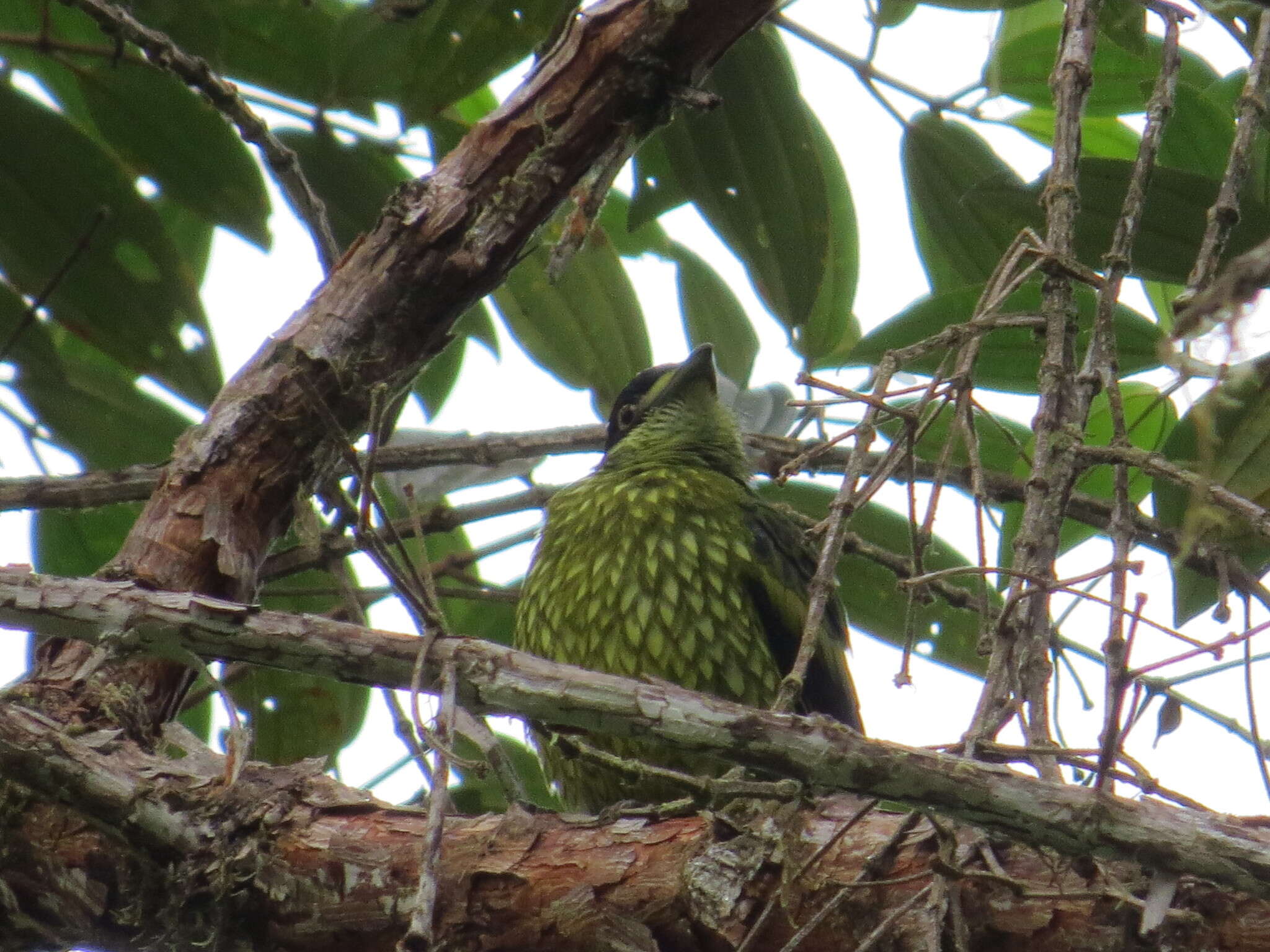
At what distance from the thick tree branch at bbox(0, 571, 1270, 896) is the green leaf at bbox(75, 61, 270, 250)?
166 centimetres

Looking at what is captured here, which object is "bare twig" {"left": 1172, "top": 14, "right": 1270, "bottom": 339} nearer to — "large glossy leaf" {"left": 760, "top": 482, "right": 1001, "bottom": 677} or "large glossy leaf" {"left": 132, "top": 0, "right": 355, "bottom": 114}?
"large glossy leaf" {"left": 760, "top": 482, "right": 1001, "bottom": 677}

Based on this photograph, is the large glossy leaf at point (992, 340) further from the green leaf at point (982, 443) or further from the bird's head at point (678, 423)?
the bird's head at point (678, 423)

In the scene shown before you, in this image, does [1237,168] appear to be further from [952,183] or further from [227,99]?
[227,99]

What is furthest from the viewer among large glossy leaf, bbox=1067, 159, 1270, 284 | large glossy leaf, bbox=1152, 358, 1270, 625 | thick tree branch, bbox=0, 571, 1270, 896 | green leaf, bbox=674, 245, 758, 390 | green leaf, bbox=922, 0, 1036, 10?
green leaf, bbox=674, 245, 758, 390

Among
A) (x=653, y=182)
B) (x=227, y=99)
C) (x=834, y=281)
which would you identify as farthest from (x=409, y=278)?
(x=834, y=281)

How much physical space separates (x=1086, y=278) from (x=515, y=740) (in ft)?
7.24

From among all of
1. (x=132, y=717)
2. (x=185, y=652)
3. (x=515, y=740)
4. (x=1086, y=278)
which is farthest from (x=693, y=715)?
(x=515, y=740)

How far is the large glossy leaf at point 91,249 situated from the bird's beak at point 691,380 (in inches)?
47.3

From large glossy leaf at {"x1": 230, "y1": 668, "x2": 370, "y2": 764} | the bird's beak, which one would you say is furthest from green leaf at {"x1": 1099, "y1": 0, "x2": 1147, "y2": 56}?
large glossy leaf at {"x1": 230, "y1": 668, "x2": 370, "y2": 764}

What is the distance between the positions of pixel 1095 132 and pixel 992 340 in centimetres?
85

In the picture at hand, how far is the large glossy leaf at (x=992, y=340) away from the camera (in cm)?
297

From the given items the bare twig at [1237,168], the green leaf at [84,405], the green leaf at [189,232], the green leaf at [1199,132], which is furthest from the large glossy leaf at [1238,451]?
the green leaf at [189,232]

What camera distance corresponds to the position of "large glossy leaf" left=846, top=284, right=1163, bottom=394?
2.97m

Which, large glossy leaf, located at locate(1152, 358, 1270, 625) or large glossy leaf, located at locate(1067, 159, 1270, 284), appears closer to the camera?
large glossy leaf, located at locate(1152, 358, 1270, 625)
